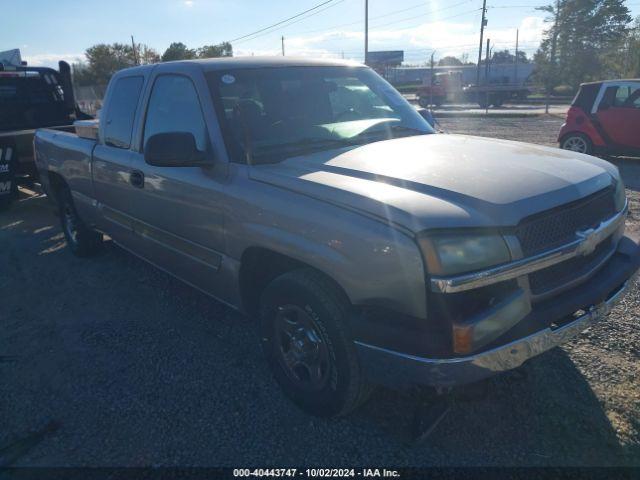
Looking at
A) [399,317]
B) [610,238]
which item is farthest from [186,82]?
[610,238]

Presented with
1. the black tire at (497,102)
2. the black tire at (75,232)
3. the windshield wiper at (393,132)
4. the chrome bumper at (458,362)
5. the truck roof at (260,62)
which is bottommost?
the black tire at (75,232)

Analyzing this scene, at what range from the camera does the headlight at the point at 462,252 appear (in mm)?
2100

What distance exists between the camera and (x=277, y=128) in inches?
128

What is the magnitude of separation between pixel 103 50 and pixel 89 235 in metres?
52.9

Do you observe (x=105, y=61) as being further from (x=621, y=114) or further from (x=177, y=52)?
(x=621, y=114)

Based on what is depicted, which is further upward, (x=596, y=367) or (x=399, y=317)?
(x=399, y=317)

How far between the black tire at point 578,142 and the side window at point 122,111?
8851 millimetres

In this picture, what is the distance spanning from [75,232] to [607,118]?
31.8 feet

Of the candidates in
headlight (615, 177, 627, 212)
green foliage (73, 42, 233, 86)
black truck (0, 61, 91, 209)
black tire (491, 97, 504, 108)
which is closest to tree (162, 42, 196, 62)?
green foliage (73, 42, 233, 86)

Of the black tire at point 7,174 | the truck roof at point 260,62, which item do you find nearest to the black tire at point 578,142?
the truck roof at point 260,62

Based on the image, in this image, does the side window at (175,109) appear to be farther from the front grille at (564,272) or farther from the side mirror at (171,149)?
the front grille at (564,272)

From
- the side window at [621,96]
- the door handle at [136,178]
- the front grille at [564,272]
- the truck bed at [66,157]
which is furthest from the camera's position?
the side window at [621,96]

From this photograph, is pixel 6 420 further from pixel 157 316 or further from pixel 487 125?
pixel 487 125

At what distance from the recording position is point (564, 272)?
2480 millimetres
